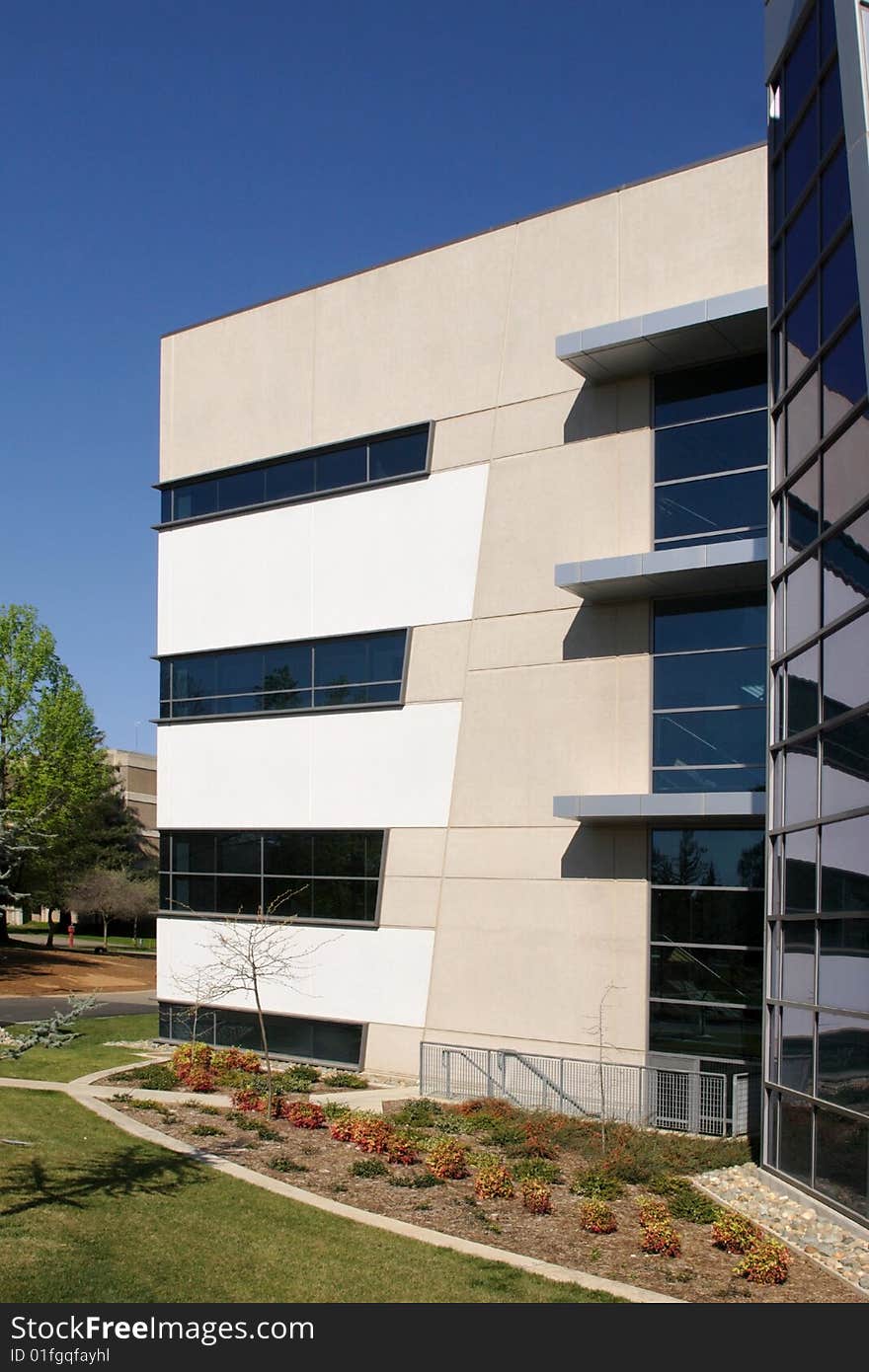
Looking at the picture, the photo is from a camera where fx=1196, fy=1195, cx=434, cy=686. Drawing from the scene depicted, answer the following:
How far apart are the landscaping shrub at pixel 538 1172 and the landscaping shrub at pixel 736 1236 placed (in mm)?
3279

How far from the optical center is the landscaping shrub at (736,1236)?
13852 millimetres

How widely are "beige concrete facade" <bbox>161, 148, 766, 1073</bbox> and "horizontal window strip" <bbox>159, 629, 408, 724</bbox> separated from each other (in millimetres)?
927

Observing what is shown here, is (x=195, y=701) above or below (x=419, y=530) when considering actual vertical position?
below

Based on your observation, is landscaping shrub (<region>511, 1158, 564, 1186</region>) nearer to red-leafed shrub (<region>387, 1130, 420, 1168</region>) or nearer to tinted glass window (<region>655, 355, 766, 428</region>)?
red-leafed shrub (<region>387, 1130, 420, 1168</region>)

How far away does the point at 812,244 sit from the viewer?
16953mm

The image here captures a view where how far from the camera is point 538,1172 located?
17656 mm

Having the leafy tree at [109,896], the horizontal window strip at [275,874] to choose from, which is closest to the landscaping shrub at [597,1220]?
the horizontal window strip at [275,874]

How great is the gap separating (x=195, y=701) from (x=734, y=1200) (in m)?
18.3

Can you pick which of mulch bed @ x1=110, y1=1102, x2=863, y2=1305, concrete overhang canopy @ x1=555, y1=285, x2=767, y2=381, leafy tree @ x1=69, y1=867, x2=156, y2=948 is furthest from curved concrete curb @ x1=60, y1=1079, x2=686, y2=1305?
leafy tree @ x1=69, y1=867, x2=156, y2=948

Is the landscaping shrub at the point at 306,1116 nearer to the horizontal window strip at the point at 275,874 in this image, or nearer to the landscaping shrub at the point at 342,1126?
the landscaping shrub at the point at 342,1126

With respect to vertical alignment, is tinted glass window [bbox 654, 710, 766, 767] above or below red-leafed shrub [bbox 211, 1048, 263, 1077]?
above

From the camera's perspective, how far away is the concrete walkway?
12.4 metres
